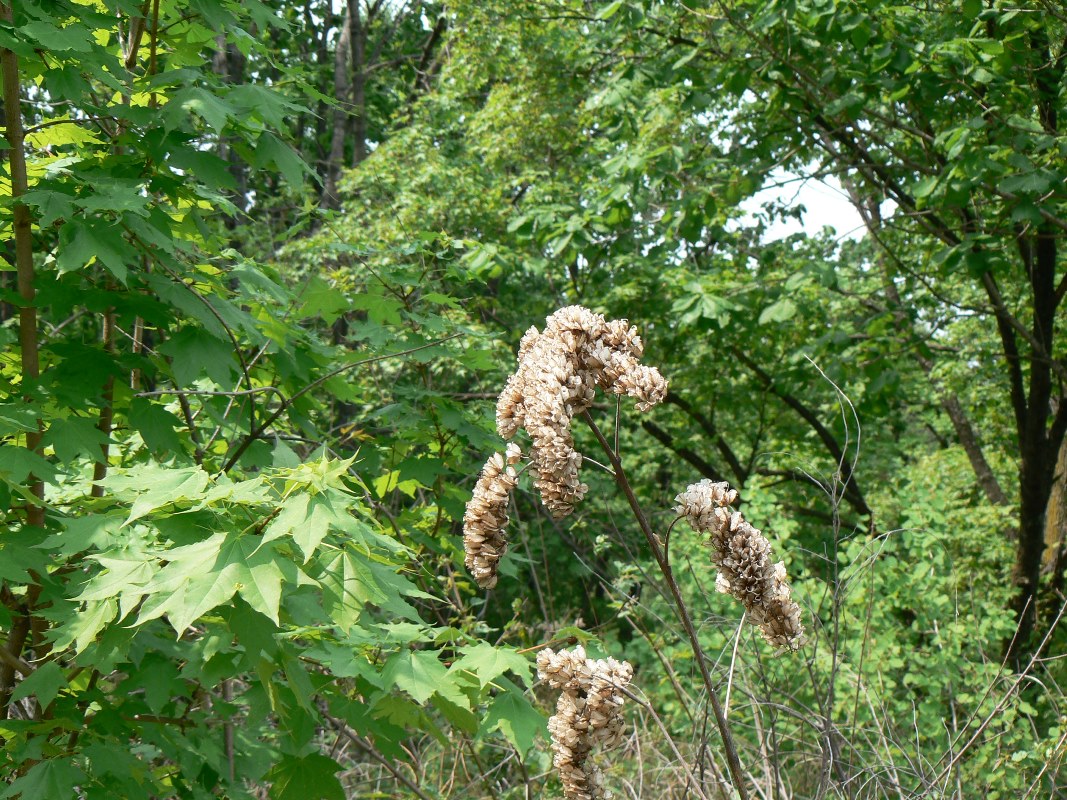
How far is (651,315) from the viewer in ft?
27.4

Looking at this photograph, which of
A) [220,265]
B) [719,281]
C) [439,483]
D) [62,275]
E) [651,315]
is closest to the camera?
[62,275]

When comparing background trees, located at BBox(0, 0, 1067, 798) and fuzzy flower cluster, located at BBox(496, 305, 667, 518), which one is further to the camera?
background trees, located at BBox(0, 0, 1067, 798)

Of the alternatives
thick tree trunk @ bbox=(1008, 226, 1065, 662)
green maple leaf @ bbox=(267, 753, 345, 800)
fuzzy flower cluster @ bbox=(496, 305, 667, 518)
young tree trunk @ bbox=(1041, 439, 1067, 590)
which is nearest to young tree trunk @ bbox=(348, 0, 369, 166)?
thick tree trunk @ bbox=(1008, 226, 1065, 662)

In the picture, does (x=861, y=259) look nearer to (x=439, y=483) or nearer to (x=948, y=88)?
(x=948, y=88)

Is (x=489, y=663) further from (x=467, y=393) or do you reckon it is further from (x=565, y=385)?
(x=467, y=393)

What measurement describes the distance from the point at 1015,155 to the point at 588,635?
3.89 m

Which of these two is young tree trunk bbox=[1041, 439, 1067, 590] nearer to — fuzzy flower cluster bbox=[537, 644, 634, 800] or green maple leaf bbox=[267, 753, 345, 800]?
green maple leaf bbox=[267, 753, 345, 800]

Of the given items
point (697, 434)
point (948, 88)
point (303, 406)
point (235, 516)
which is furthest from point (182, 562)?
point (697, 434)

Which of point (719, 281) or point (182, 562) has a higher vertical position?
point (719, 281)

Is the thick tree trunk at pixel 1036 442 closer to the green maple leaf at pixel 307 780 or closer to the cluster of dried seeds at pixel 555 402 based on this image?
the green maple leaf at pixel 307 780

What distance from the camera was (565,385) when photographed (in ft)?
4.96

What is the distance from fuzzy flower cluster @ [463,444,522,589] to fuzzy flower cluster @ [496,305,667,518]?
0.06 metres

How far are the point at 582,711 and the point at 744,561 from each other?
331mm

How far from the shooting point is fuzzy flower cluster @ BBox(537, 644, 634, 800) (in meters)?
1.46
